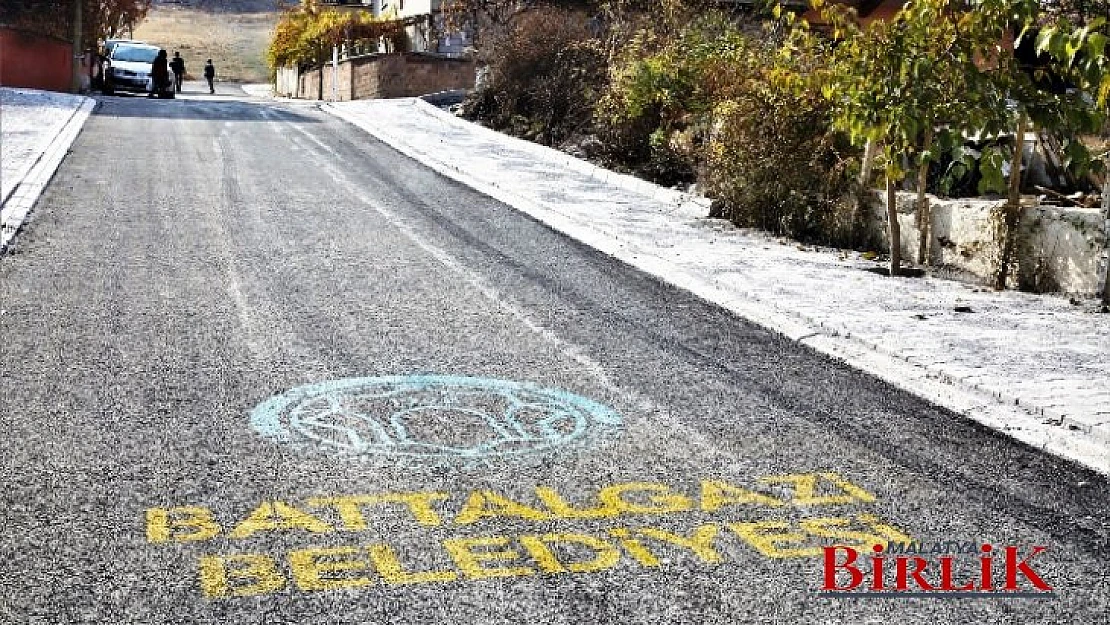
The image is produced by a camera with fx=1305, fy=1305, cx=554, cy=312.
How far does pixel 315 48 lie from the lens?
51.8 m

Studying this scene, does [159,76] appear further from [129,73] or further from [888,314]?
[888,314]

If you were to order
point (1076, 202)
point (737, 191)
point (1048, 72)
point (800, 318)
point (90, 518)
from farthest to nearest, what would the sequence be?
1. point (737, 191)
2. point (1076, 202)
3. point (1048, 72)
4. point (800, 318)
5. point (90, 518)

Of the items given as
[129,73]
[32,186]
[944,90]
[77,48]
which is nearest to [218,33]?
[77,48]

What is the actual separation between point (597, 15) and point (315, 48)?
69.6 ft

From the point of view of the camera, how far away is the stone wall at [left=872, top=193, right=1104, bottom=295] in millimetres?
11227

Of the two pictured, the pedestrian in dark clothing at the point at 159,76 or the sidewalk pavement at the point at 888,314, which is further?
the pedestrian in dark clothing at the point at 159,76

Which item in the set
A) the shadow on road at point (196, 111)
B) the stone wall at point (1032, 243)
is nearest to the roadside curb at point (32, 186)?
the shadow on road at point (196, 111)

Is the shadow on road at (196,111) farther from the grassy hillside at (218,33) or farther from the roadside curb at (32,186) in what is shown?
the grassy hillside at (218,33)

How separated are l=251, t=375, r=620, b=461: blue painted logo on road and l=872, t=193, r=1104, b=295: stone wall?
581cm

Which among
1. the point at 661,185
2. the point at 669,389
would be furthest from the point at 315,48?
the point at 669,389

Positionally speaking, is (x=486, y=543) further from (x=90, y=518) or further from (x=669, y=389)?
(x=669, y=389)

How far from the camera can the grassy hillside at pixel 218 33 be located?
8575 cm

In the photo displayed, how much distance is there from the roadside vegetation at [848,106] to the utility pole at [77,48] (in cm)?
2343

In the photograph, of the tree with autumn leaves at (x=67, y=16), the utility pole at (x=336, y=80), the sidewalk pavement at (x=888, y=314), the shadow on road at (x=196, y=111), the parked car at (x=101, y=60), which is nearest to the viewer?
the sidewalk pavement at (x=888, y=314)
